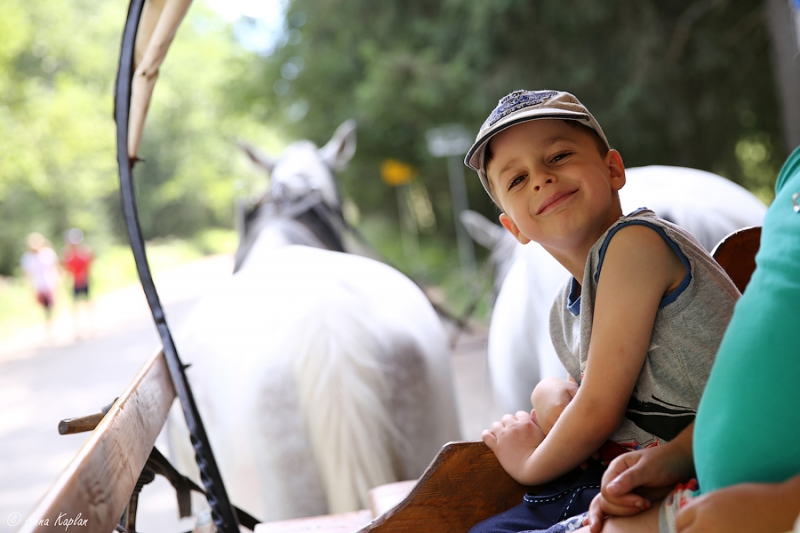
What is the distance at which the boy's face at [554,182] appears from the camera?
138 cm

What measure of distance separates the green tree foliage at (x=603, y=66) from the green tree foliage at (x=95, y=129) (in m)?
5.54

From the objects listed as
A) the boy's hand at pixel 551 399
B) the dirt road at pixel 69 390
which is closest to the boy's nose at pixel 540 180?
the boy's hand at pixel 551 399

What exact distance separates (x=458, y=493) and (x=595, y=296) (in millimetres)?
529

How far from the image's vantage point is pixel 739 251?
1.62 metres

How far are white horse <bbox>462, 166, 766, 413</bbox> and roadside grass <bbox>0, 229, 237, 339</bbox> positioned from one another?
6209mm

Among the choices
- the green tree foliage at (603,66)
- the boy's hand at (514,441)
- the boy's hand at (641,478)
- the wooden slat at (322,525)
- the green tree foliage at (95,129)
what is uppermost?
the green tree foliage at (95,129)

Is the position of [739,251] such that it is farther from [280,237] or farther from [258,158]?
[258,158]

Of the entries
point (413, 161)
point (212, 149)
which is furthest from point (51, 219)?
point (413, 161)

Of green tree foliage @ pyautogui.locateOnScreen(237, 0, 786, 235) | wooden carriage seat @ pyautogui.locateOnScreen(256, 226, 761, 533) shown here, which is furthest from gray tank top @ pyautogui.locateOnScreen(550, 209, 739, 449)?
green tree foliage @ pyautogui.locateOnScreen(237, 0, 786, 235)

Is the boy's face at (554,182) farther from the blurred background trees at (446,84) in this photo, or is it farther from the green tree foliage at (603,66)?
→ the green tree foliage at (603,66)

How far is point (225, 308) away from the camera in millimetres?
2797

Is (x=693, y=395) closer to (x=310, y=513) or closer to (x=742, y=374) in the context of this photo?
(x=742, y=374)

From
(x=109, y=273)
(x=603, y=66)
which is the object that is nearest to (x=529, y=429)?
(x=603, y=66)

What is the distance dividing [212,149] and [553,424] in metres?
36.0
